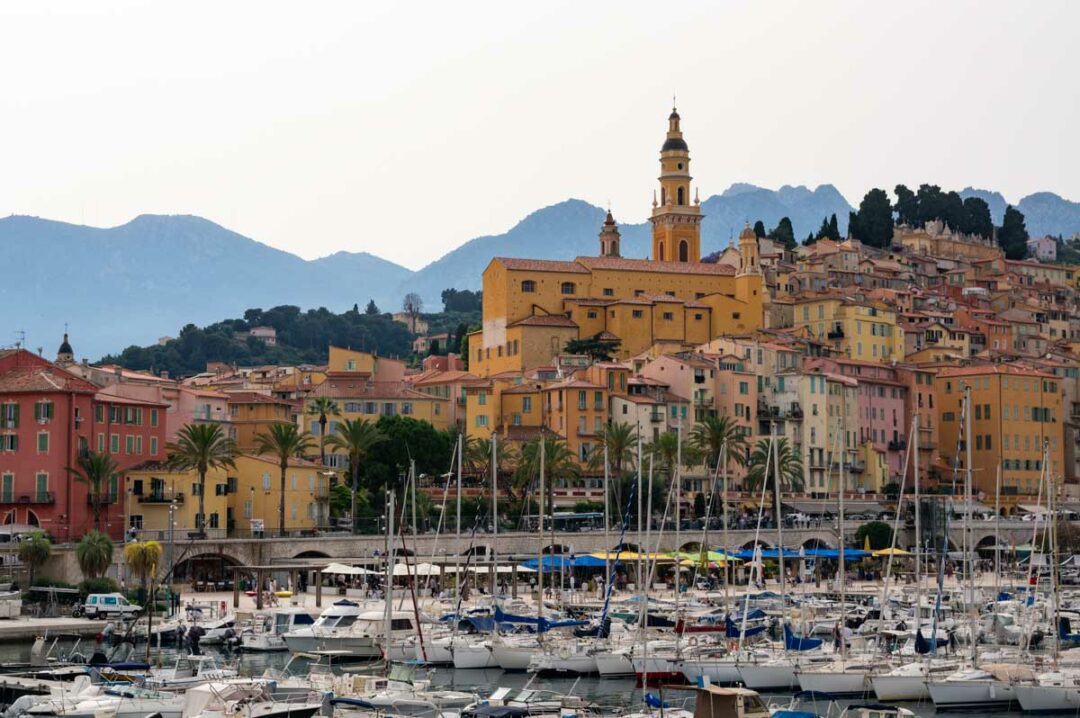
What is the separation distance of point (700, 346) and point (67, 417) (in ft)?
200

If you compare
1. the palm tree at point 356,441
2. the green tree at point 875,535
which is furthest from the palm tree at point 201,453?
the green tree at point 875,535

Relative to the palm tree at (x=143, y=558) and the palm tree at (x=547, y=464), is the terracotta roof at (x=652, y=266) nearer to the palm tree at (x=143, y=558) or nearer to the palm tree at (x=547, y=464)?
the palm tree at (x=547, y=464)

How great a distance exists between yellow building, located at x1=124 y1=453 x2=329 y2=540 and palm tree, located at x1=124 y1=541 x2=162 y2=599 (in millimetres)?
6802

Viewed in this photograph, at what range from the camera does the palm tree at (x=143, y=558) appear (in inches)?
3137

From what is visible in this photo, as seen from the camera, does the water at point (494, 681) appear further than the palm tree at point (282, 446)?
No

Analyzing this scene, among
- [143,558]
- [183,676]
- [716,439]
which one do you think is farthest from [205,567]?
[183,676]

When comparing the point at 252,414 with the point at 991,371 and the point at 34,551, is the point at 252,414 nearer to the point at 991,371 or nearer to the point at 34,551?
the point at 34,551

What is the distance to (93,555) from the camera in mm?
79812

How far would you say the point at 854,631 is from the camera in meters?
72.1

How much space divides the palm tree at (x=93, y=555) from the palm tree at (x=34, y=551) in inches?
52.6

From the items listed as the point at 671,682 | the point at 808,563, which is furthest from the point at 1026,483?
the point at 671,682

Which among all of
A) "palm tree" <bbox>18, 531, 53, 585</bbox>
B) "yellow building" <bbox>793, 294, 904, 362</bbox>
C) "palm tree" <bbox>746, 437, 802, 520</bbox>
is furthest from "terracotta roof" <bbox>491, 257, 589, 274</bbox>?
"palm tree" <bbox>18, 531, 53, 585</bbox>

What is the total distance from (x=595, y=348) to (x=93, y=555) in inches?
2620

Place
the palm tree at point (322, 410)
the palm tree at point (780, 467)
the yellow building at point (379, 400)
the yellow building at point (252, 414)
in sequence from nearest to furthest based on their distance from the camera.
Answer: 1. the palm tree at point (780, 467)
2. the palm tree at point (322, 410)
3. the yellow building at point (252, 414)
4. the yellow building at point (379, 400)
